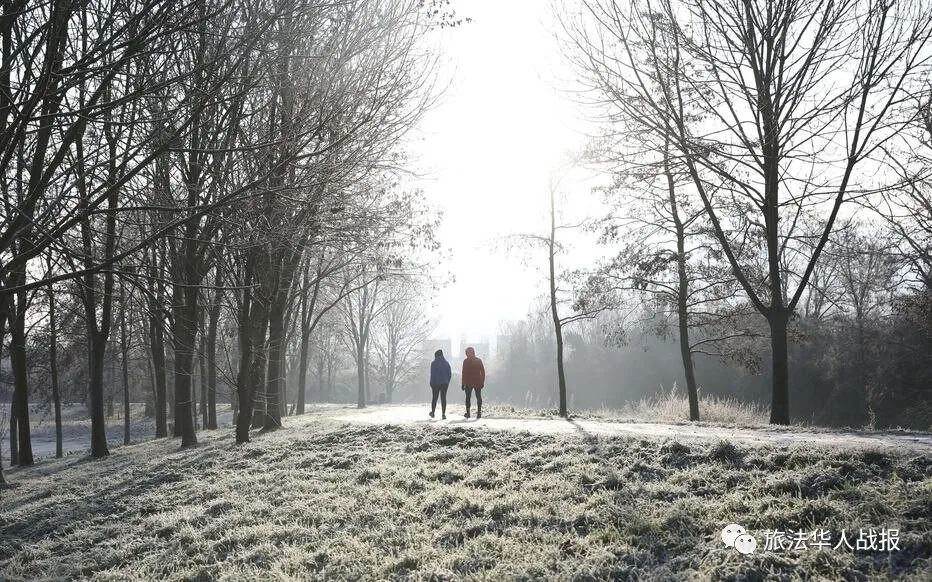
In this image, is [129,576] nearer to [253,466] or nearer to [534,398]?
[253,466]

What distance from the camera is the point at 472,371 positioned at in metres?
14.5

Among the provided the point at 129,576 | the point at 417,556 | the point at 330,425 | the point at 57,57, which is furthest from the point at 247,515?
the point at 330,425

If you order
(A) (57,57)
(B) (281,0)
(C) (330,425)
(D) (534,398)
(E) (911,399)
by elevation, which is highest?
(B) (281,0)

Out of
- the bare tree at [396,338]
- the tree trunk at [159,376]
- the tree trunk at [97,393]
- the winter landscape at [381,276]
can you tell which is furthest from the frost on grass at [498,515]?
the bare tree at [396,338]

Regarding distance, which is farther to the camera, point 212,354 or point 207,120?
point 212,354

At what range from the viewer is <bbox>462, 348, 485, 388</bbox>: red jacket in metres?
14.3

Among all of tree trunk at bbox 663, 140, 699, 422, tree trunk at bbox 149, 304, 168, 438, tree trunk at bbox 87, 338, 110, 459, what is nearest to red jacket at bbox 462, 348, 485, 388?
tree trunk at bbox 663, 140, 699, 422

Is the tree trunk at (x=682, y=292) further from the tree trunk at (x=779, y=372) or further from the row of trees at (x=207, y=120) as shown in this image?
the row of trees at (x=207, y=120)

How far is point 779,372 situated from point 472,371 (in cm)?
687

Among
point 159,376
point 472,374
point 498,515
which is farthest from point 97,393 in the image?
point 498,515

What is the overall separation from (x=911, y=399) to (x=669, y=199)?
76.3 feet

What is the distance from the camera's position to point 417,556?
5098 millimetres

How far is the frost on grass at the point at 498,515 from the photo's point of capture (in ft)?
14.8

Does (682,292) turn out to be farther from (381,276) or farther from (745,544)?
(745,544)
